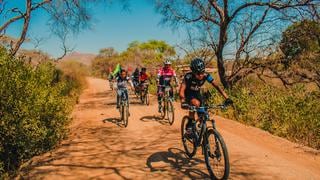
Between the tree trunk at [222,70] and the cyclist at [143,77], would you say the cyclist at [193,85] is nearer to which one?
the cyclist at [143,77]

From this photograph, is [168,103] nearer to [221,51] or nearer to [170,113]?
[170,113]

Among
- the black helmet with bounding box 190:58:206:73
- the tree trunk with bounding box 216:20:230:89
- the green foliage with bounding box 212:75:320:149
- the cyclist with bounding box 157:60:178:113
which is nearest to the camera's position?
the black helmet with bounding box 190:58:206:73

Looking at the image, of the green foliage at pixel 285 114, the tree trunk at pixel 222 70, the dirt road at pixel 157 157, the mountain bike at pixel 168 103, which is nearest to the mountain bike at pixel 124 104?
the dirt road at pixel 157 157

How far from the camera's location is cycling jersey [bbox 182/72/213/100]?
7.50 metres

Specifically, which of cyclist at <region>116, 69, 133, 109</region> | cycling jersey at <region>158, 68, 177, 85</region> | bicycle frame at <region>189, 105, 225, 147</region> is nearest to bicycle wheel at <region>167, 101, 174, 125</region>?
cycling jersey at <region>158, 68, 177, 85</region>

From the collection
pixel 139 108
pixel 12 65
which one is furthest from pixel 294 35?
pixel 12 65

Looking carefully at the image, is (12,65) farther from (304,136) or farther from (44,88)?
(304,136)

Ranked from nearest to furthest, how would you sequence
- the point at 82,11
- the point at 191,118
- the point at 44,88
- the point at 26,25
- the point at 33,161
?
the point at 191,118 < the point at 33,161 < the point at 44,88 < the point at 26,25 < the point at 82,11

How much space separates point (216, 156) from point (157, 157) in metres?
2.32

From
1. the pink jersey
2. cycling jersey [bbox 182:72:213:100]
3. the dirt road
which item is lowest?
the dirt road

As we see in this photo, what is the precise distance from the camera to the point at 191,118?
762 cm

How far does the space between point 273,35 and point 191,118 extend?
11881 mm

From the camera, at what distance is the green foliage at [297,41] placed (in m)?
17.0

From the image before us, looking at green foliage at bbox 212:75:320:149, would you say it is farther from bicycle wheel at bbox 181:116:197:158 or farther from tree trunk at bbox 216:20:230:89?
tree trunk at bbox 216:20:230:89
